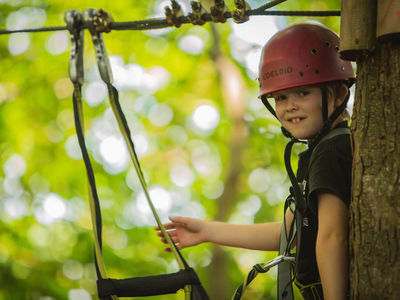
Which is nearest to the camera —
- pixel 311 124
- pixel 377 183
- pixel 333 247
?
pixel 377 183

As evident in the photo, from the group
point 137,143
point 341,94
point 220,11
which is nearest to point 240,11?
point 220,11

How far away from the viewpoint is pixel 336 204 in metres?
1.48

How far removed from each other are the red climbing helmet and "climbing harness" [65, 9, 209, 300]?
0.62m

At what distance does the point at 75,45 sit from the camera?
1817 millimetres

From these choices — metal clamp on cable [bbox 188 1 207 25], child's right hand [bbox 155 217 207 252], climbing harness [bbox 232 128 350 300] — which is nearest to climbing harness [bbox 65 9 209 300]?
climbing harness [bbox 232 128 350 300]

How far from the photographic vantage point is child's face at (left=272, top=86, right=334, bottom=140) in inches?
69.2

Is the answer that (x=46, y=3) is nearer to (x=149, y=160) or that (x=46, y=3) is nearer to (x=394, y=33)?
(x=149, y=160)

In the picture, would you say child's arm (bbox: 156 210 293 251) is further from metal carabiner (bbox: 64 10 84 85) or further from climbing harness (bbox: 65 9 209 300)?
Result: metal carabiner (bbox: 64 10 84 85)

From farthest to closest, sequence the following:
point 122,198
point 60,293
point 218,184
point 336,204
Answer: point 218,184 → point 122,198 → point 60,293 → point 336,204

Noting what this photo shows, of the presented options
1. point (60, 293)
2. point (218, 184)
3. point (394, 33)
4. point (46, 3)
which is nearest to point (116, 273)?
point (60, 293)

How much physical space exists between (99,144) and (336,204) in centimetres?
886

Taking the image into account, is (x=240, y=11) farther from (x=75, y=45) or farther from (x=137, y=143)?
(x=137, y=143)

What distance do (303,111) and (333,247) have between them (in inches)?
21.7

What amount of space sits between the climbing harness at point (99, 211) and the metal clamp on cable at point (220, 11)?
1.39 feet
